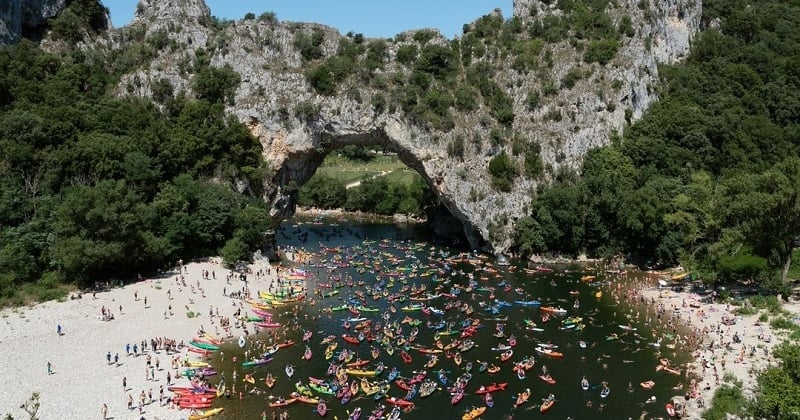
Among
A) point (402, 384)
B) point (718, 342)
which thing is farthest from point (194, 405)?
point (718, 342)

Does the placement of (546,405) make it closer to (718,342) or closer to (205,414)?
(718,342)

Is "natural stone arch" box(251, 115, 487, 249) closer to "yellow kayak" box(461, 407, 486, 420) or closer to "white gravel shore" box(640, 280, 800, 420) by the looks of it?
"white gravel shore" box(640, 280, 800, 420)

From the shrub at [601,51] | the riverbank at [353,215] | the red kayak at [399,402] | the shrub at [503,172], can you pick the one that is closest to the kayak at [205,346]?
the red kayak at [399,402]

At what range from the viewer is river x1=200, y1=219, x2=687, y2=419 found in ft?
124

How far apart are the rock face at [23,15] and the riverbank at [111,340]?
1712 inches

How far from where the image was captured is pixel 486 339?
1956 inches

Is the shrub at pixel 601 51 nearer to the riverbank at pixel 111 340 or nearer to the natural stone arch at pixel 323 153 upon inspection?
the natural stone arch at pixel 323 153

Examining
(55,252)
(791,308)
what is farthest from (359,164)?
(791,308)

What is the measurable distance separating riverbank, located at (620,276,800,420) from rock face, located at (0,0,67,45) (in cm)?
8398

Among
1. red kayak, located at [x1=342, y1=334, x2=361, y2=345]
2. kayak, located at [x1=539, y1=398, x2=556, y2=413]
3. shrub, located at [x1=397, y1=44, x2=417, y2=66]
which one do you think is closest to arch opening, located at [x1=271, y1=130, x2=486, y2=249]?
shrub, located at [x1=397, y1=44, x2=417, y2=66]

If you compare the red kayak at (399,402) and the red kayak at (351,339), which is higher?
the red kayak at (351,339)

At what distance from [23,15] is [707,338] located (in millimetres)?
93297

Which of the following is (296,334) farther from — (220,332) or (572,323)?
(572,323)

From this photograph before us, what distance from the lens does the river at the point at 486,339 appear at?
37875 millimetres
